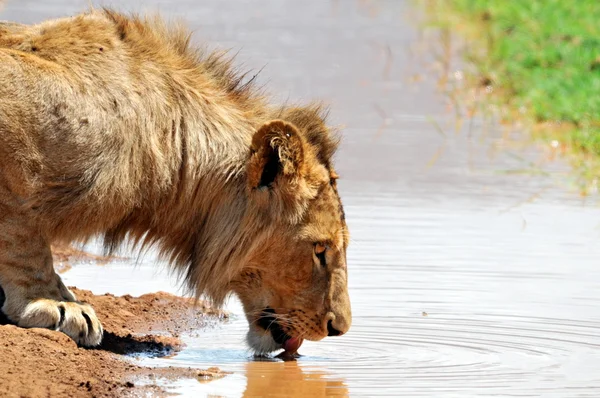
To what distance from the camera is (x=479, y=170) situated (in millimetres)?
10227

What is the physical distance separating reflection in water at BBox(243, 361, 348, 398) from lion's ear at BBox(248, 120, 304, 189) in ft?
2.63

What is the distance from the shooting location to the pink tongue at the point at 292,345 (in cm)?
620

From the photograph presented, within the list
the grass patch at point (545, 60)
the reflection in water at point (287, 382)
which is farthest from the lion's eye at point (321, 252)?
the grass patch at point (545, 60)

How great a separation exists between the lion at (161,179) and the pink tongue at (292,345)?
0.04 ft

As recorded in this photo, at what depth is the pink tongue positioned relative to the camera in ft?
20.3

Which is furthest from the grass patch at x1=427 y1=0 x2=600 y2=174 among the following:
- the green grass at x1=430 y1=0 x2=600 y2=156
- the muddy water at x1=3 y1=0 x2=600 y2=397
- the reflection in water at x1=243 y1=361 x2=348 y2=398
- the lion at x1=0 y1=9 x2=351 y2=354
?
the reflection in water at x1=243 y1=361 x2=348 y2=398

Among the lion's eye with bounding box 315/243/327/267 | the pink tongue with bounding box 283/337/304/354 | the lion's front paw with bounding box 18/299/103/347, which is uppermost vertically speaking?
the lion's eye with bounding box 315/243/327/267

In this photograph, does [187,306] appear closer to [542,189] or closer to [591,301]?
[591,301]

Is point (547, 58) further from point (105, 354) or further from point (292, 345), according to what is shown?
point (105, 354)

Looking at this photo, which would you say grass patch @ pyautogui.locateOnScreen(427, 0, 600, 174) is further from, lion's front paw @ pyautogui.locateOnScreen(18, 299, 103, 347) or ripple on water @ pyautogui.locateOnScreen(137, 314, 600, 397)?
lion's front paw @ pyautogui.locateOnScreen(18, 299, 103, 347)

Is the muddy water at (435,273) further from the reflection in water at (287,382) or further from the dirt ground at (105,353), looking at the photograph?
the dirt ground at (105,353)

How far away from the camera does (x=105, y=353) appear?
5867mm

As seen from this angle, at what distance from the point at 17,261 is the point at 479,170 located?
16.4 ft

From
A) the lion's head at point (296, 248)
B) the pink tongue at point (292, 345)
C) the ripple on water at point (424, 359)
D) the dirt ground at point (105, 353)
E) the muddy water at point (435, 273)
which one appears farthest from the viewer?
the pink tongue at point (292, 345)
